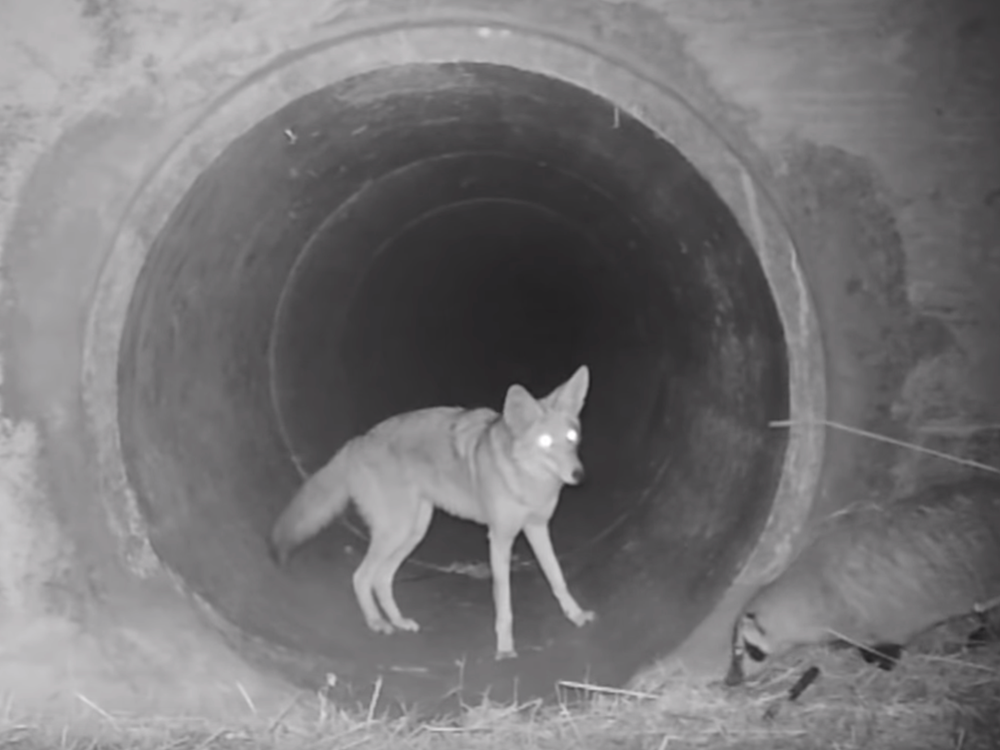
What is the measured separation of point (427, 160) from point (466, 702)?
1.89 meters

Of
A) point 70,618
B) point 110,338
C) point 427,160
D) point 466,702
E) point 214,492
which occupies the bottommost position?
point 466,702

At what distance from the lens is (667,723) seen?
4.36m

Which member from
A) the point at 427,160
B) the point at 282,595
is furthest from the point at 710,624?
the point at 427,160

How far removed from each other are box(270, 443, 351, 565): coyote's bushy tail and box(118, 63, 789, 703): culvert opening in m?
0.07

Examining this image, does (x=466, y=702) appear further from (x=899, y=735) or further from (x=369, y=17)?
(x=369, y=17)

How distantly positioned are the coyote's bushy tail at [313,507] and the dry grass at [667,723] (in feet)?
2.24

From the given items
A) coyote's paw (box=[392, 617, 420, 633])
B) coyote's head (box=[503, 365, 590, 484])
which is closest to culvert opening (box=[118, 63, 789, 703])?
coyote's paw (box=[392, 617, 420, 633])

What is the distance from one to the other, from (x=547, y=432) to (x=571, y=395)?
0.51 feet

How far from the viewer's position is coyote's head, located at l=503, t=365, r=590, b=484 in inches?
192

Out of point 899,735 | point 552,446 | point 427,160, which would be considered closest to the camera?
point 899,735

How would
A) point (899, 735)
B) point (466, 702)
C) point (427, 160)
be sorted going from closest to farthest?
point (899, 735) → point (466, 702) → point (427, 160)

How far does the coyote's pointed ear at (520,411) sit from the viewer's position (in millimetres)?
4859

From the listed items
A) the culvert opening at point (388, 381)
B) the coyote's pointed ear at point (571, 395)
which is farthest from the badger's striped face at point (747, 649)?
the coyote's pointed ear at point (571, 395)

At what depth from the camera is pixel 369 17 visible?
429 cm
